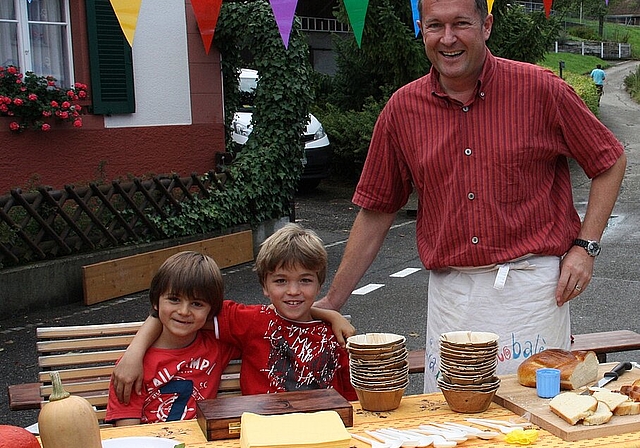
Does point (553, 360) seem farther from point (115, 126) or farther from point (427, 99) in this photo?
point (115, 126)

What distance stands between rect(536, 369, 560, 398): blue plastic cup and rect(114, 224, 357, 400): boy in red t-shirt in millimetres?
747

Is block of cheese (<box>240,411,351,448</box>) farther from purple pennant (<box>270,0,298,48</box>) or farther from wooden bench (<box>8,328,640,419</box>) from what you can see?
purple pennant (<box>270,0,298,48</box>)

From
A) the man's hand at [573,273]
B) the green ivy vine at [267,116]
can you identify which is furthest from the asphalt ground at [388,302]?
the man's hand at [573,273]

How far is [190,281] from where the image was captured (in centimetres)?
277

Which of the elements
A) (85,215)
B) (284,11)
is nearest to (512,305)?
(284,11)

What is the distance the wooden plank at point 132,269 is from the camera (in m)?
7.39

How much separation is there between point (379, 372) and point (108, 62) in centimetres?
736

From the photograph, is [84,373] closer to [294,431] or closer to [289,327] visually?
[289,327]

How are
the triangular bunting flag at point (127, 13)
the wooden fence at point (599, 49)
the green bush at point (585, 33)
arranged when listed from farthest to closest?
the green bush at point (585, 33) < the wooden fence at point (599, 49) < the triangular bunting flag at point (127, 13)

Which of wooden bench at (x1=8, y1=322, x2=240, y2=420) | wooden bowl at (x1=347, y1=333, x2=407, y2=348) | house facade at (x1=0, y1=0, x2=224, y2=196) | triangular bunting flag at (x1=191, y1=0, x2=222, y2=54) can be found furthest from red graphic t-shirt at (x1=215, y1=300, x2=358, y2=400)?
house facade at (x1=0, y1=0, x2=224, y2=196)

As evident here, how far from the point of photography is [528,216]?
2.65m

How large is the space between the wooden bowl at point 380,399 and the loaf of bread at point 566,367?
384 millimetres

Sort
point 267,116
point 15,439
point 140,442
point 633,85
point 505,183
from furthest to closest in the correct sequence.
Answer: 1. point 633,85
2. point 267,116
3. point 505,183
4. point 140,442
5. point 15,439

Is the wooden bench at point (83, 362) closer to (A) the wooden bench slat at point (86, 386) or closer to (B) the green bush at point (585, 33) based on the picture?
(A) the wooden bench slat at point (86, 386)
